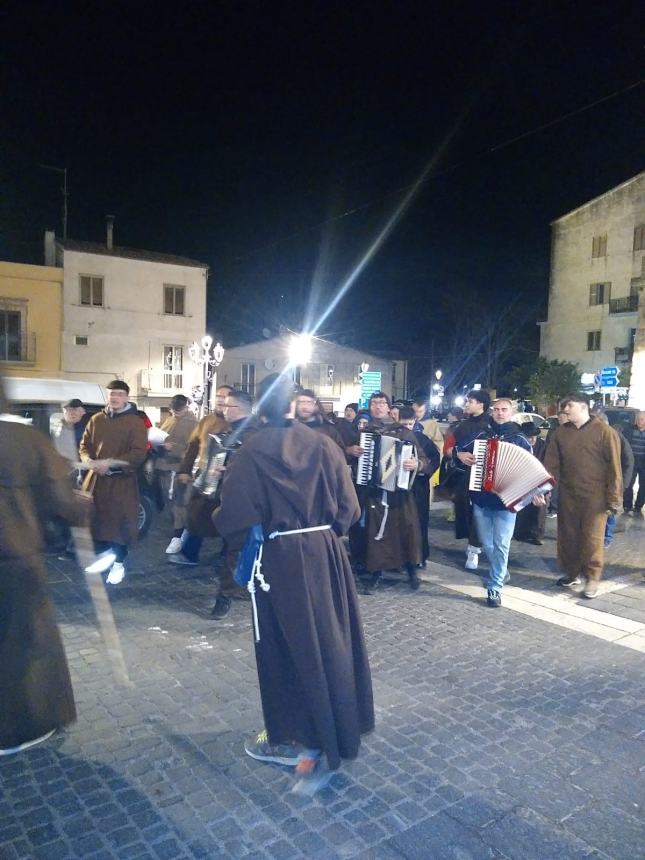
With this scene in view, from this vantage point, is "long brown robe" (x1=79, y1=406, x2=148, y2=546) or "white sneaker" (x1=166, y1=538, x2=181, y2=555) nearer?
"long brown robe" (x1=79, y1=406, x2=148, y2=546)

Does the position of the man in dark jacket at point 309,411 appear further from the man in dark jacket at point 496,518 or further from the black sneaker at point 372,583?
the man in dark jacket at point 496,518

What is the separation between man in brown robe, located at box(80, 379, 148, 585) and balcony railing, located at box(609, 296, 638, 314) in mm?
37870

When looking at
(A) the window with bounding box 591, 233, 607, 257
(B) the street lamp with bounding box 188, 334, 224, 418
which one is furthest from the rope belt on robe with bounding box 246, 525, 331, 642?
(A) the window with bounding box 591, 233, 607, 257

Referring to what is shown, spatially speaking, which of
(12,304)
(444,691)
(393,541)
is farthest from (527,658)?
(12,304)

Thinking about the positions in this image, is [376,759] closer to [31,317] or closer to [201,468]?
[201,468]

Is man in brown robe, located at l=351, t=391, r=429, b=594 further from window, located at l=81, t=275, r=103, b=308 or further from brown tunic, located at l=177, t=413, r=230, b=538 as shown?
window, located at l=81, t=275, r=103, b=308

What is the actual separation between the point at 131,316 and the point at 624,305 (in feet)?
92.7

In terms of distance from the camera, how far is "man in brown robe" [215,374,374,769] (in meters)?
3.34

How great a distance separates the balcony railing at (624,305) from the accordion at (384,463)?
36549 mm

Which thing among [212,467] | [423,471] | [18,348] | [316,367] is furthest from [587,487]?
[316,367]

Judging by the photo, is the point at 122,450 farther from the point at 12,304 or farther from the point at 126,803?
the point at 12,304

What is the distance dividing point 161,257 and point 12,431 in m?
33.8

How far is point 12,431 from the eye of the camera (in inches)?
136

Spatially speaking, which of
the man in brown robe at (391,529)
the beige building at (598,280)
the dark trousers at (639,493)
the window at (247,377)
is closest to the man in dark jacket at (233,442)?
the man in brown robe at (391,529)
